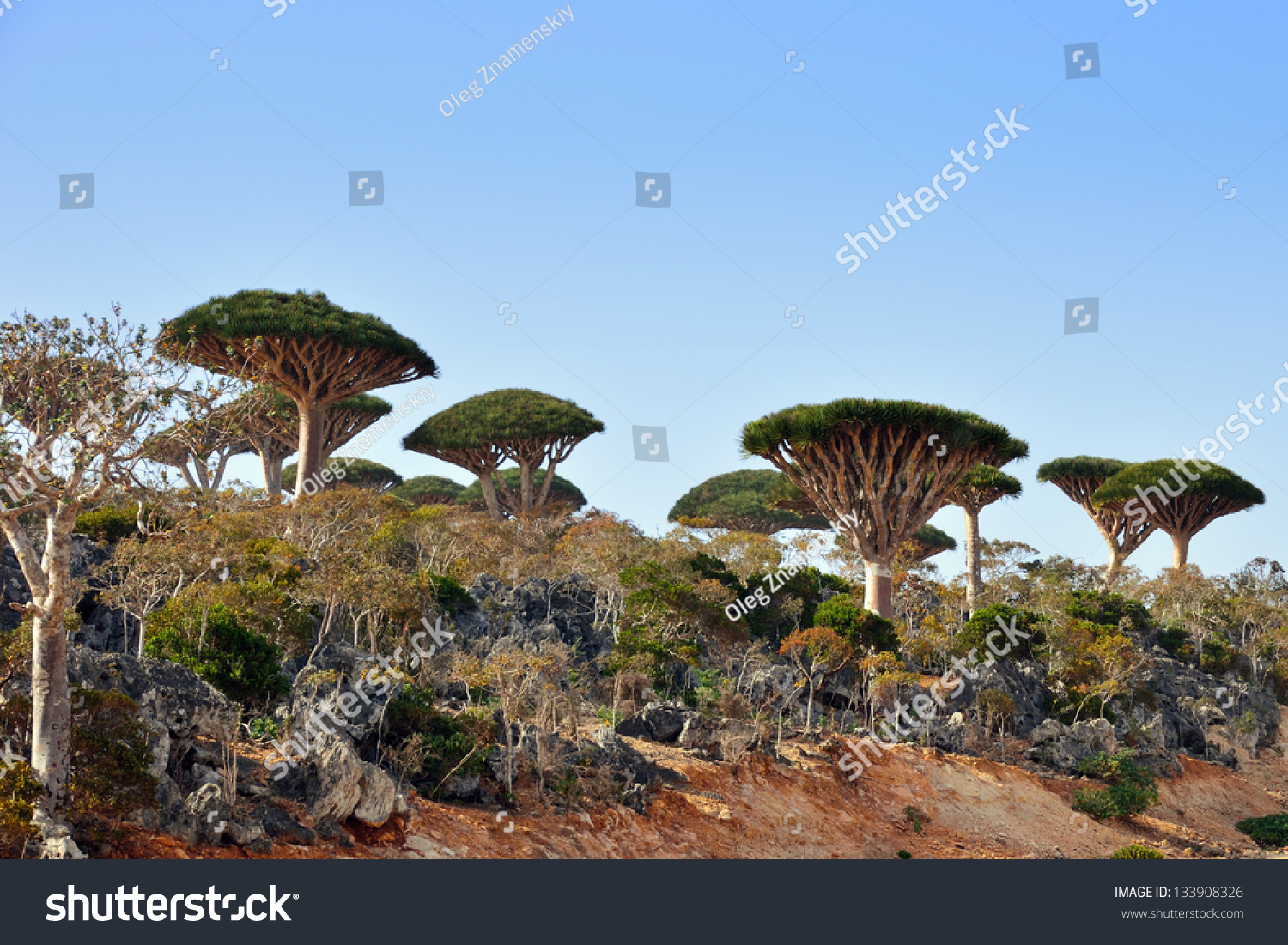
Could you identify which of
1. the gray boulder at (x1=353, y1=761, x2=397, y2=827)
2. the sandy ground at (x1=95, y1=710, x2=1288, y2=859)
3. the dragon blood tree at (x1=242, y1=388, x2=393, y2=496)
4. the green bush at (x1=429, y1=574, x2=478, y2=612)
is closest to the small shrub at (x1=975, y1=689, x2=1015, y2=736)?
the sandy ground at (x1=95, y1=710, x2=1288, y2=859)

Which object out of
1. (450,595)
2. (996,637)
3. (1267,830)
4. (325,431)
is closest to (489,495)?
(325,431)

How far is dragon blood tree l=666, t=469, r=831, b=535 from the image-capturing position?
73.3 metres

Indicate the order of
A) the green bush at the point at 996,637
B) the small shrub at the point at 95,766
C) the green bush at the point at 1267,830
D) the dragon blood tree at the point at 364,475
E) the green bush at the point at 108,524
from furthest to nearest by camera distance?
the dragon blood tree at the point at 364,475 → the green bush at the point at 996,637 → the green bush at the point at 108,524 → the green bush at the point at 1267,830 → the small shrub at the point at 95,766

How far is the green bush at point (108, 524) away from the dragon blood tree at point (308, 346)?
14.6m

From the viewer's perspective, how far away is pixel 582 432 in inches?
2291

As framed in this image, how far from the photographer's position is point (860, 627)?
3000 centimetres

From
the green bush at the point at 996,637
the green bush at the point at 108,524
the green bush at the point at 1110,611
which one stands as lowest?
the green bush at the point at 996,637

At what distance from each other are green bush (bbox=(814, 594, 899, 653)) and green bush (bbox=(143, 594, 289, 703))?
16840mm

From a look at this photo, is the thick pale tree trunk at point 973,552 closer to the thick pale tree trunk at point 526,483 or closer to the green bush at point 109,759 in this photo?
the thick pale tree trunk at point 526,483

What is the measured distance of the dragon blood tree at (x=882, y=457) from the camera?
31.6 m

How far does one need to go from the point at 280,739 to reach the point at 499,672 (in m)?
4.12

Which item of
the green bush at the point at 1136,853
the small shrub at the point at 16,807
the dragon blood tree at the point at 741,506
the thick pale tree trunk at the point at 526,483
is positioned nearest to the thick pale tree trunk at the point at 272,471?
the thick pale tree trunk at the point at 526,483

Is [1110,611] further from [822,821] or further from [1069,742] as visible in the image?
[822,821]
